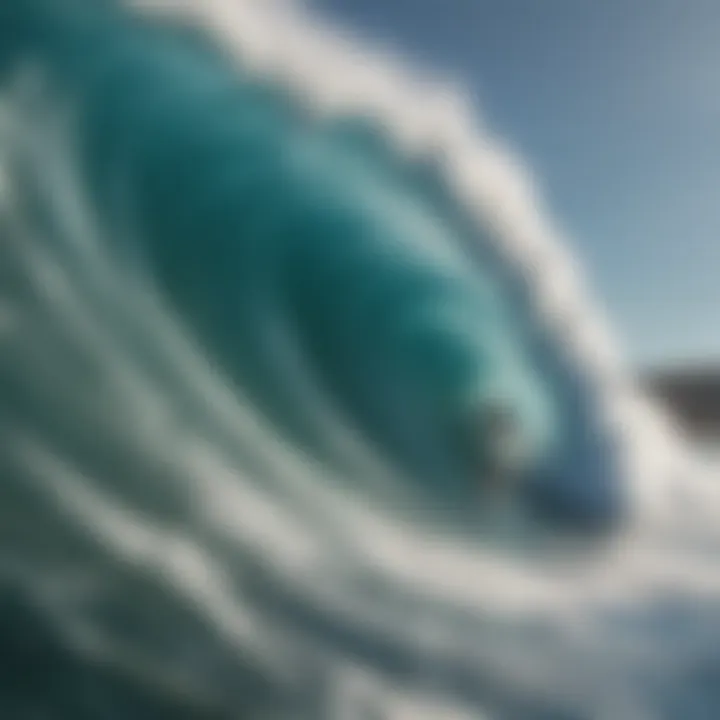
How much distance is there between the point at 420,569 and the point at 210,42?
0.58 meters

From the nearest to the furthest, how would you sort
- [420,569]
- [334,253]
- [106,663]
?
1. [106,663]
2. [420,569]
3. [334,253]

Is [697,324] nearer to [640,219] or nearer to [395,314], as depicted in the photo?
[640,219]

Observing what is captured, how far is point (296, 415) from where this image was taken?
1.13 metres

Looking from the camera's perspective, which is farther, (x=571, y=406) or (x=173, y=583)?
(x=571, y=406)

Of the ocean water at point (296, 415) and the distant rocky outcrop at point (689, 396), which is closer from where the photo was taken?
the ocean water at point (296, 415)

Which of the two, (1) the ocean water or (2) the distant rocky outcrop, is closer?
(1) the ocean water

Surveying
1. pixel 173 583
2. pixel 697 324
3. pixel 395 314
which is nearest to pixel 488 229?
Result: pixel 395 314

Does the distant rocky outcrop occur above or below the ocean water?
above

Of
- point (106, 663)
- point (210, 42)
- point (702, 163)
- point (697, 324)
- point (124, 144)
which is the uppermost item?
point (702, 163)

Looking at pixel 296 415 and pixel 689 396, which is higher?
pixel 689 396

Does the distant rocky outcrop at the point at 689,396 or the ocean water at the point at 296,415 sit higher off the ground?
the distant rocky outcrop at the point at 689,396

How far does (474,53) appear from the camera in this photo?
1.19 metres

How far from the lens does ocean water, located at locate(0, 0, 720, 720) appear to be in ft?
3.26

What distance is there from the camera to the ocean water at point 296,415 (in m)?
0.99
